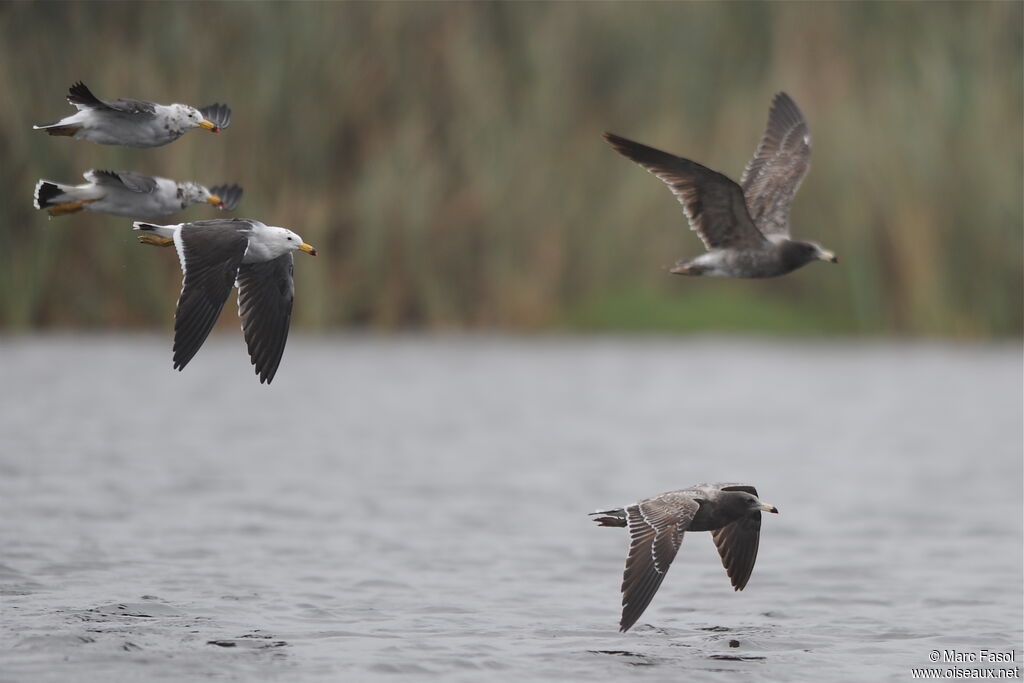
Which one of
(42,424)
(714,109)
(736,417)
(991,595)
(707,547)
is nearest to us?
(991,595)

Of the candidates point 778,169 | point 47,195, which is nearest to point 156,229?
point 47,195

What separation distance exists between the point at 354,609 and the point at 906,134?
17.3 m

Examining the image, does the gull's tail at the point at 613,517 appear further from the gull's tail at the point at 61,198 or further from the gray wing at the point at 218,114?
the gull's tail at the point at 61,198

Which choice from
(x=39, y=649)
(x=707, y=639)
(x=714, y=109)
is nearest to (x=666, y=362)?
(x=714, y=109)

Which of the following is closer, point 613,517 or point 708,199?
point 613,517

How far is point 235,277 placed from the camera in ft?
29.4

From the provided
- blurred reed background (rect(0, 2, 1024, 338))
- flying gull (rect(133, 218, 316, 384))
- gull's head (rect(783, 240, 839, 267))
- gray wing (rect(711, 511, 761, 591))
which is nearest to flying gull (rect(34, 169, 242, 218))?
flying gull (rect(133, 218, 316, 384))

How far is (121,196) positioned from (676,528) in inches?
150

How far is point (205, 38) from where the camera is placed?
2236cm

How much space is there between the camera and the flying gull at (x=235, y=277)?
8.63 metres

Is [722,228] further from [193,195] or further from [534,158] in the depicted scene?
[534,158]

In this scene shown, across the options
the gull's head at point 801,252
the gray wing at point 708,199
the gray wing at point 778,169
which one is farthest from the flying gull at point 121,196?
the gray wing at point 778,169

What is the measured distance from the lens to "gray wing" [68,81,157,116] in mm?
9023

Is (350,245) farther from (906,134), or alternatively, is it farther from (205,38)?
(906,134)
